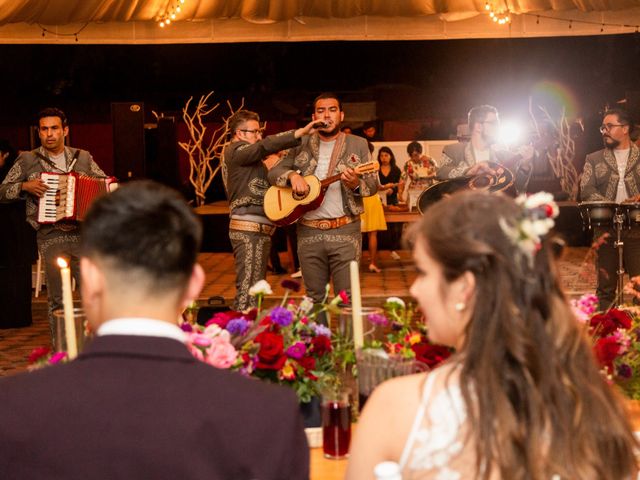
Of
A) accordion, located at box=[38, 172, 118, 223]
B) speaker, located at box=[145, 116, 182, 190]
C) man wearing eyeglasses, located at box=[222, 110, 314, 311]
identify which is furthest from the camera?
speaker, located at box=[145, 116, 182, 190]

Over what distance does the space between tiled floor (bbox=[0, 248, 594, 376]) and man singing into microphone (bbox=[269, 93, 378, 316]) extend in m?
1.77

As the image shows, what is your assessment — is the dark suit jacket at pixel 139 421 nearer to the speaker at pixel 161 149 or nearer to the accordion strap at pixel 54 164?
the accordion strap at pixel 54 164

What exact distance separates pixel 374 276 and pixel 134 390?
26.8 ft

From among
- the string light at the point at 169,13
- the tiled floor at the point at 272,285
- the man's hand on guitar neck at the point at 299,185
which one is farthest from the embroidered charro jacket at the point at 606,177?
the string light at the point at 169,13

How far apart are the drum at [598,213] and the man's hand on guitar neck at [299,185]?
6.30ft

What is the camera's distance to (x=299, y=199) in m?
5.07

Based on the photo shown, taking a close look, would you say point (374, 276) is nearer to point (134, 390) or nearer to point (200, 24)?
point (200, 24)

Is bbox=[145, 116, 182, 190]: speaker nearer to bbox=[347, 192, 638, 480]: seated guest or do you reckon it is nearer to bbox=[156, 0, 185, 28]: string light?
bbox=[156, 0, 185, 28]: string light

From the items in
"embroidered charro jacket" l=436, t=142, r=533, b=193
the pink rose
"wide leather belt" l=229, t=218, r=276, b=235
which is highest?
"embroidered charro jacket" l=436, t=142, r=533, b=193

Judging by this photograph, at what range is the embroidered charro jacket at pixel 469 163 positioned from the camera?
17.4 ft

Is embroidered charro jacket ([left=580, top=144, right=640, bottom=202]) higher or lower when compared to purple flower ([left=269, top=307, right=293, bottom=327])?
higher

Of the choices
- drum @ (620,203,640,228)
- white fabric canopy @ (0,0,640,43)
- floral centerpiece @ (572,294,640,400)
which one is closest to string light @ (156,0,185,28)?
white fabric canopy @ (0,0,640,43)

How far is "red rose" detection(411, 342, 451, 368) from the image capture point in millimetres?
2176

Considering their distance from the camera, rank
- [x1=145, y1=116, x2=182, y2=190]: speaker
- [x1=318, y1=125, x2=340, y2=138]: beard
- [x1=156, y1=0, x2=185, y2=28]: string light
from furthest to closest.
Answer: [x1=145, y1=116, x2=182, y2=190]: speaker
[x1=156, y1=0, x2=185, y2=28]: string light
[x1=318, y1=125, x2=340, y2=138]: beard
